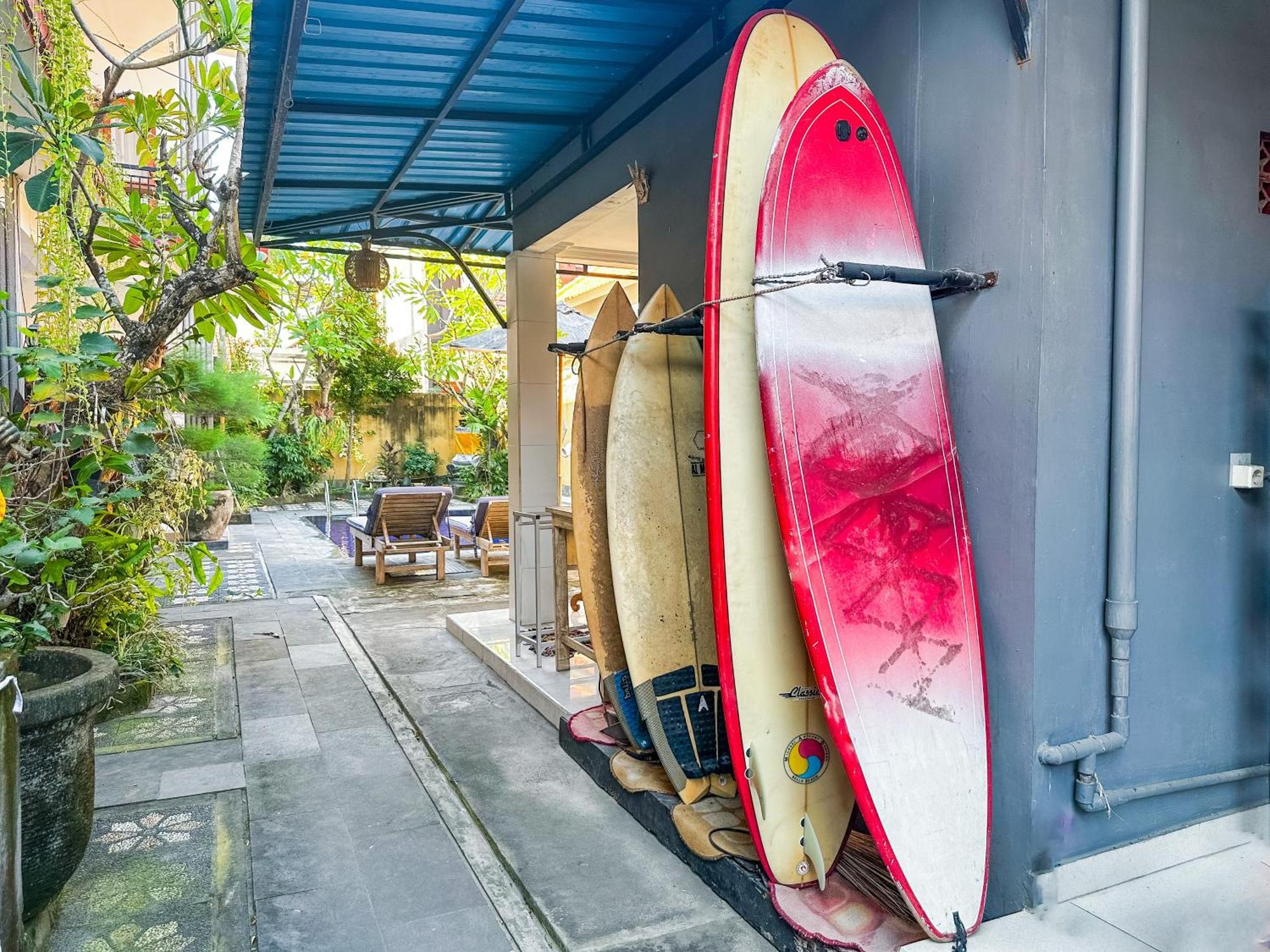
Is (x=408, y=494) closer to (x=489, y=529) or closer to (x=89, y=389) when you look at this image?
(x=489, y=529)

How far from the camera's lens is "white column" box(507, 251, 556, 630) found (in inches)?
220

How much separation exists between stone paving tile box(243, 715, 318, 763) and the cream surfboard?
229 centimetres

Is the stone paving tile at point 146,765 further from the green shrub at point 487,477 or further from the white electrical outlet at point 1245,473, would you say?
the green shrub at point 487,477

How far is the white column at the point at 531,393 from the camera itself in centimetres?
559

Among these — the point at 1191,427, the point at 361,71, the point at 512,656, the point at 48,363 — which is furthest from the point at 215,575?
the point at 1191,427

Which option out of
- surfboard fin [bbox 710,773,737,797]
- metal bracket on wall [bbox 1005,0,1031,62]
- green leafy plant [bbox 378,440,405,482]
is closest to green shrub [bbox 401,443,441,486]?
green leafy plant [bbox 378,440,405,482]

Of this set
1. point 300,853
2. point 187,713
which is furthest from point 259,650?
point 300,853

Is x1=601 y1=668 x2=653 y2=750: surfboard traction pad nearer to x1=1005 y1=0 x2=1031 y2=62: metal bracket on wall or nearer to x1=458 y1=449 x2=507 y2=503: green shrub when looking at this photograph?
x1=1005 y1=0 x2=1031 y2=62: metal bracket on wall

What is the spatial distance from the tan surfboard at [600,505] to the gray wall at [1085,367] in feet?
4.28

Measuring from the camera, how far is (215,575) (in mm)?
3932

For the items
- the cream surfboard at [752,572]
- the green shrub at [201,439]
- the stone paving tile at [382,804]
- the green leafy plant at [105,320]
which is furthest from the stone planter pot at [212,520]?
the cream surfboard at [752,572]

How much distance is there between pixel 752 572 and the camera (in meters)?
2.33

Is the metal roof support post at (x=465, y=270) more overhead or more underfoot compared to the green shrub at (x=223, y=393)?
more overhead

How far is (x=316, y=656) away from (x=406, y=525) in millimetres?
3150
